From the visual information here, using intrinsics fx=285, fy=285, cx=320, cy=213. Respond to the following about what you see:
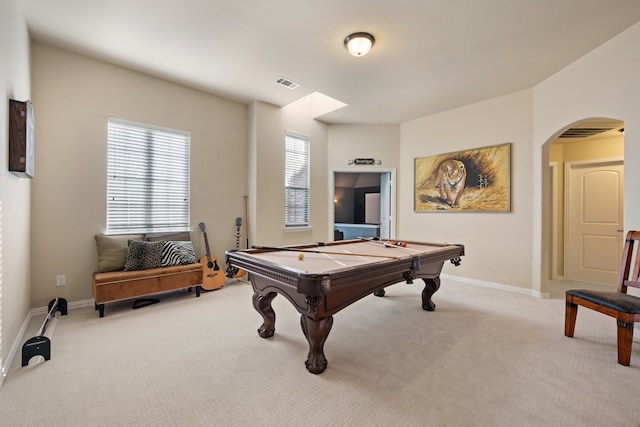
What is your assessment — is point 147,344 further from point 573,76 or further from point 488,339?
point 573,76

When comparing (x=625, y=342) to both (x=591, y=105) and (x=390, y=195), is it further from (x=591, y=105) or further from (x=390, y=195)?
(x=390, y=195)

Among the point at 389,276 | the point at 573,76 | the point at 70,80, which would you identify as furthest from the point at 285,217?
the point at 573,76

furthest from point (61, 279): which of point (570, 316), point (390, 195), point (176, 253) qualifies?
point (570, 316)

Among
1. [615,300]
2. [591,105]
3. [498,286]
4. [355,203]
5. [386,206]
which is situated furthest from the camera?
[355,203]

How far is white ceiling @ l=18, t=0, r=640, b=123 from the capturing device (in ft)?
8.08

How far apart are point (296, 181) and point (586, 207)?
16.0 ft

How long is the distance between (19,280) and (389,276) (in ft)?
10.5

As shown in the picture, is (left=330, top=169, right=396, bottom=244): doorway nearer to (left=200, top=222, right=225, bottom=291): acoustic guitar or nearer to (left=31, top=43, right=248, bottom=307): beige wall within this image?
(left=200, top=222, right=225, bottom=291): acoustic guitar

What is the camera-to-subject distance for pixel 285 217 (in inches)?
195

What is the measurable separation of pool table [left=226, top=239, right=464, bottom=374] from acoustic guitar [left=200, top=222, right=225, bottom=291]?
156cm

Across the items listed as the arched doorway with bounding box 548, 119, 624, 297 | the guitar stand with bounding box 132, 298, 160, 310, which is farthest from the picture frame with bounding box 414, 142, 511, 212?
the guitar stand with bounding box 132, 298, 160, 310

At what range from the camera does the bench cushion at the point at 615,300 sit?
207 centimetres

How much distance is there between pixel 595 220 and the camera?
4.63 m

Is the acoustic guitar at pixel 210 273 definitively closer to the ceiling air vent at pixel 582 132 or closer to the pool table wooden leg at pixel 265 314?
the pool table wooden leg at pixel 265 314
